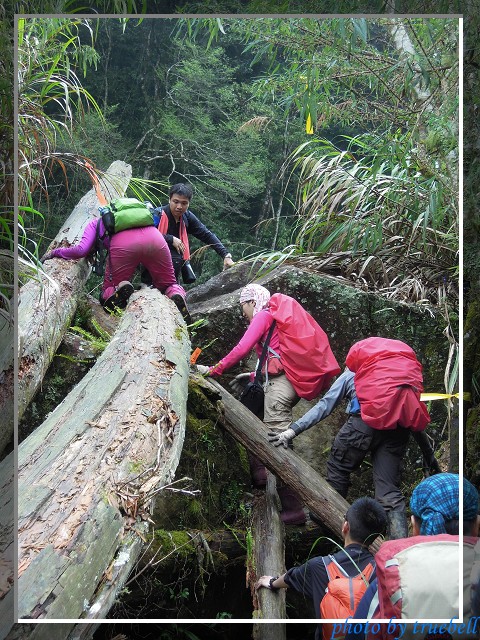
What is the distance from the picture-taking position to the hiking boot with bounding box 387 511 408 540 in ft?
7.01

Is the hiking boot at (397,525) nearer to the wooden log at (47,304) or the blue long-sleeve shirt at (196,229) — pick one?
the blue long-sleeve shirt at (196,229)

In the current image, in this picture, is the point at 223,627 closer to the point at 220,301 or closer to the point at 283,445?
the point at 283,445

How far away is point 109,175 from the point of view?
2350 millimetres

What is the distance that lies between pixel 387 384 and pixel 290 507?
0.52m

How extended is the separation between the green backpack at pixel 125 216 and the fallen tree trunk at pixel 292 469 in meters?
0.69

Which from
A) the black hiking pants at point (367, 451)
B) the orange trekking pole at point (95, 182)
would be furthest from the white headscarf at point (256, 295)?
the orange trekking pole at point (95, 182)

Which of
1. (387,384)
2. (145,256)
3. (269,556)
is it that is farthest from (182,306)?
(269,556)

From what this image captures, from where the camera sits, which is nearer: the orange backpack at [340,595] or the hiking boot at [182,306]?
the orange backpack at [340,595]

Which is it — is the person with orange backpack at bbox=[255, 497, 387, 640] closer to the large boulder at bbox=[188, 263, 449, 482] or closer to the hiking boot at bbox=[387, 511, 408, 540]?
the hiking boot at bbox=[387, 511, 408, 540]

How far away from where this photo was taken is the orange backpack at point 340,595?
2.09 m

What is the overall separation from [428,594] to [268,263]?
3.72ft

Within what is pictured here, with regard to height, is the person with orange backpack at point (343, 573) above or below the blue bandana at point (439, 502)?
below

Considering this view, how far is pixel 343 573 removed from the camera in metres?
2.13

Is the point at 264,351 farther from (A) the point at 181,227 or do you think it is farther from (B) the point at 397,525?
(B) the point at 397,525
